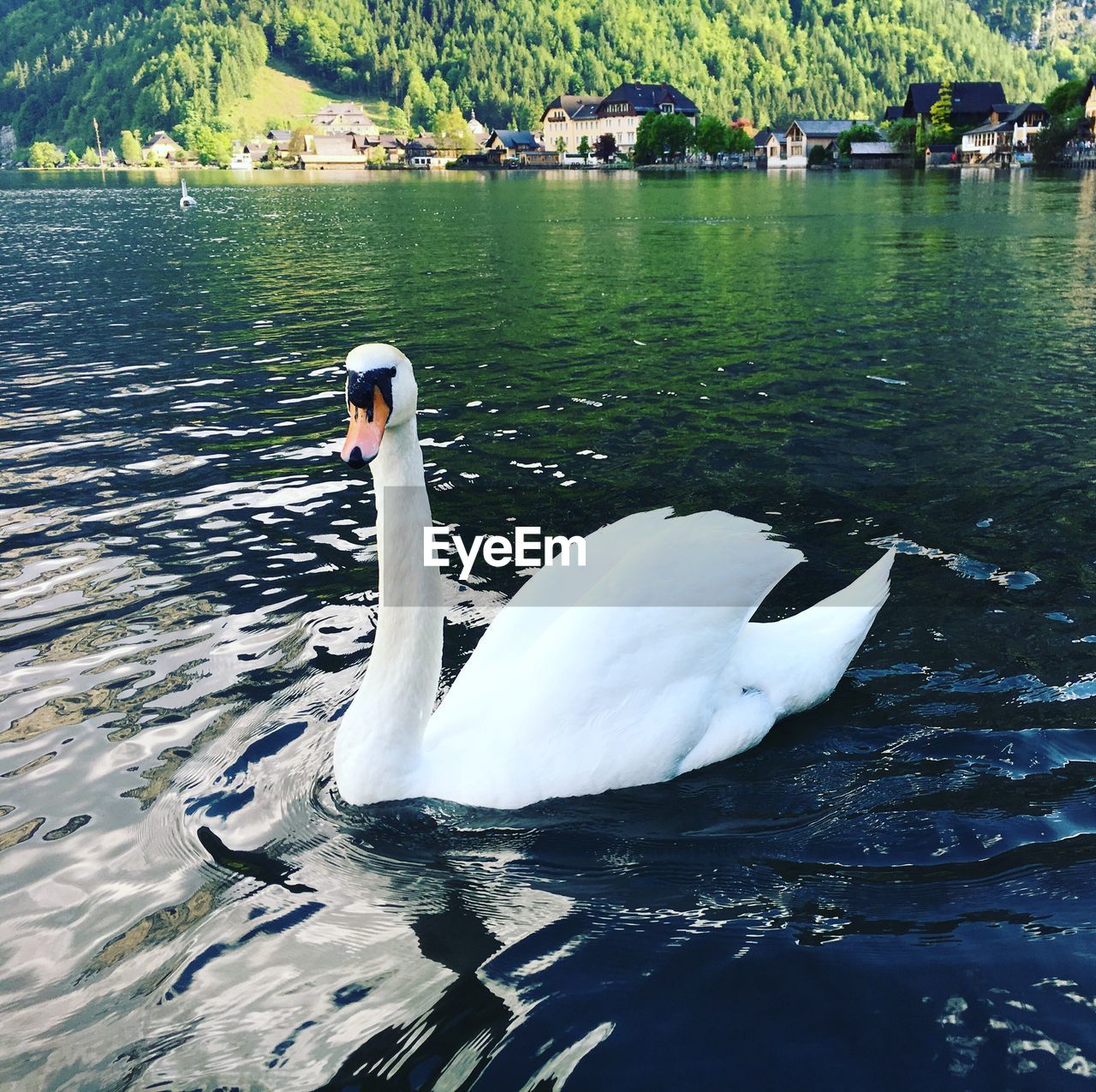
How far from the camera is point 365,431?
412 cm

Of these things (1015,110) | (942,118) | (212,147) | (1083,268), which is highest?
(212,147)

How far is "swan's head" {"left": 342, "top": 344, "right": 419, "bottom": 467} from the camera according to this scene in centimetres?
408

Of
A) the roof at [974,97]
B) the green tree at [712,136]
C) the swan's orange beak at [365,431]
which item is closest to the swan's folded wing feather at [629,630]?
the swan's orange beak at [365,431]

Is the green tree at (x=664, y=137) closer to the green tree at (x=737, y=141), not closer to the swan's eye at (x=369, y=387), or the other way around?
the green tree at (x=737, y=141)

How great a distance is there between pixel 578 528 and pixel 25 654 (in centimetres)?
434

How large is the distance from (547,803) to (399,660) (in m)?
0.98

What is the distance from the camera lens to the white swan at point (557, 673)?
464cm

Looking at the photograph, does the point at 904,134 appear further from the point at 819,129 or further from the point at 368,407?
the point at 368,407

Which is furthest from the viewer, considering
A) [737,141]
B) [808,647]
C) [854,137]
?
[737,141]

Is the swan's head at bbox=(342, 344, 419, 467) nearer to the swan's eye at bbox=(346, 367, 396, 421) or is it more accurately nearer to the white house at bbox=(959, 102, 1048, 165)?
the swan's eye at bbox=(346, 367, 396, 421)

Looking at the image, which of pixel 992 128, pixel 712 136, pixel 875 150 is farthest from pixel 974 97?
pixel 712 136

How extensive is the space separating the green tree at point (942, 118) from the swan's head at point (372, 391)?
133700mm

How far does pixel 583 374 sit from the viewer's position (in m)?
15.4

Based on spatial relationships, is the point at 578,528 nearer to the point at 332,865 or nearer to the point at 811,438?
the point at 811,438
